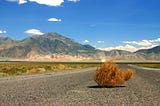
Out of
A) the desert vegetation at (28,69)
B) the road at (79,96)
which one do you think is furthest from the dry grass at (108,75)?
the desert vegetation at (28,69)

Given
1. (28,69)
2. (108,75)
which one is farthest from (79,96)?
(28,69)

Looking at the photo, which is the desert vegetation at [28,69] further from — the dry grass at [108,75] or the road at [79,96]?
the road at [79,96]

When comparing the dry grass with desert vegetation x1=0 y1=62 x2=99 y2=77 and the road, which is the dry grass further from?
desert vegetation x1=0 y1=62 x2=99 y2=77

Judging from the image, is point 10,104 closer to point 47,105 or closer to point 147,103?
point 47,105

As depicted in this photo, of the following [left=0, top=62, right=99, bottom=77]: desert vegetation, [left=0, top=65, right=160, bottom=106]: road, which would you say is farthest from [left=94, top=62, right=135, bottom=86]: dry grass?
[left=0, top=62, right=99, bottom=77]: desert vegetation

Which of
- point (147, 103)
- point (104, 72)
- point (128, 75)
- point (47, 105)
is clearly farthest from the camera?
point (128, 75)

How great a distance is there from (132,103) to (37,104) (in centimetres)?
399

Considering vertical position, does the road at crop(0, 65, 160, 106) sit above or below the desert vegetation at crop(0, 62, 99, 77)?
below

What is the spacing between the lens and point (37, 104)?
14664mm

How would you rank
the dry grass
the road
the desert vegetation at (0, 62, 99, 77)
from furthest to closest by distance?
the desert vegetation at (0, 62, 99, 77) → the dry grass → the road

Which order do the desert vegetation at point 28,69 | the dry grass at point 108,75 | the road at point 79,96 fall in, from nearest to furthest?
1. the road at point 79,96
2. the dry grass at point 108,75
3. the desert vegetation at point 28,69

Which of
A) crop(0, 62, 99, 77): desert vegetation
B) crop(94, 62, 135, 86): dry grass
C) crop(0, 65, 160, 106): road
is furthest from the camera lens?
crop(0, 62, 99, 77): desert vegetation

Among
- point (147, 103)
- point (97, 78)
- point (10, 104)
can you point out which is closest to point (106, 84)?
point (97, 78)

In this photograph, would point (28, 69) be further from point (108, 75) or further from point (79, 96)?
point (79, 96)
